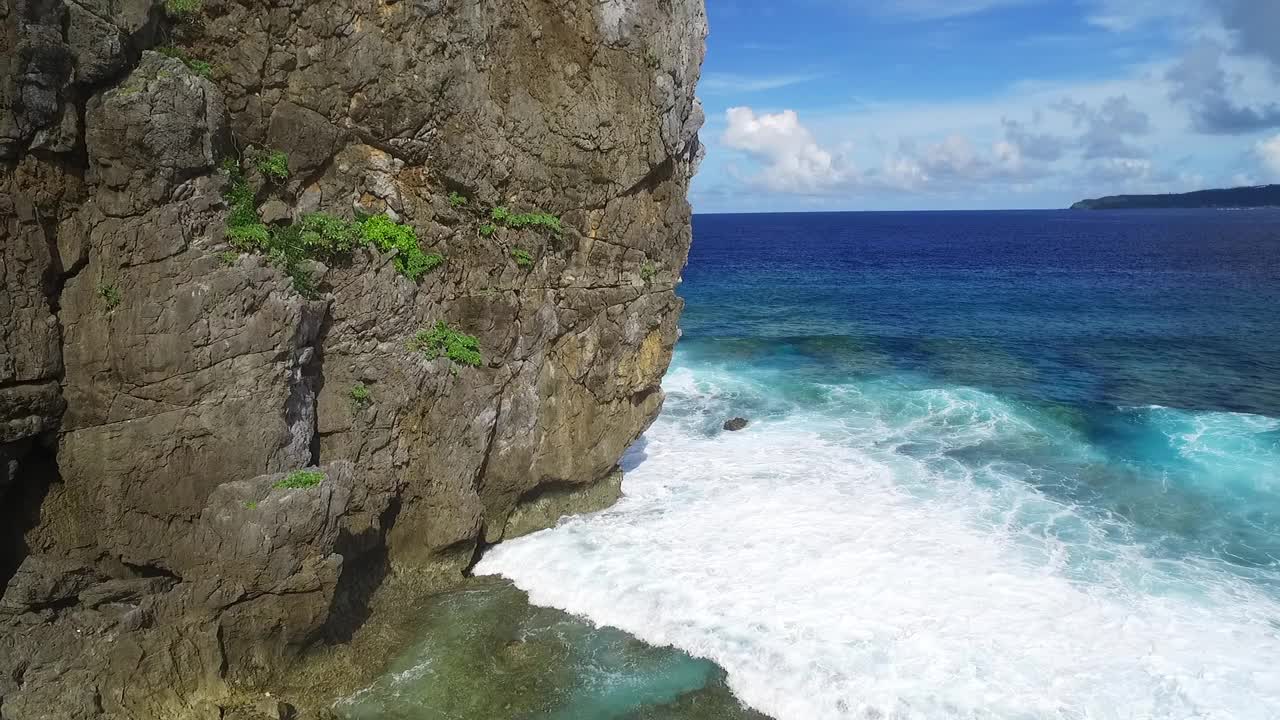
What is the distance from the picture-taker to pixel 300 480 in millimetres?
13320

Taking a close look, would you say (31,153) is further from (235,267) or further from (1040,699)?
(1040,699)

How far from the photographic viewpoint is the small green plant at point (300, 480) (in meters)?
13.2

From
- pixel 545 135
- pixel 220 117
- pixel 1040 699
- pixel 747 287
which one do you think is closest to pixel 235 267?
pixel 220 117

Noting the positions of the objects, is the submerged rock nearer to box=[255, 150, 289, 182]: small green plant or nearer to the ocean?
the ocean

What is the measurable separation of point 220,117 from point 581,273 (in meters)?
7.96

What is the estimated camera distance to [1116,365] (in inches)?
1422

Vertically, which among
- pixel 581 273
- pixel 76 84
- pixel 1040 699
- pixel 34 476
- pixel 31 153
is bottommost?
pixel 1040 699

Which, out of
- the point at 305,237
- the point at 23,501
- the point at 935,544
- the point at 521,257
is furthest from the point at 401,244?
the point at 935,544

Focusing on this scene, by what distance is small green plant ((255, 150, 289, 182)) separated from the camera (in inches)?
562

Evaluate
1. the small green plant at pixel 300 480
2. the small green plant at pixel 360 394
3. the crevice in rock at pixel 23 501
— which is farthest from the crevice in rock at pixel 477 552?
the crevice in rock at pixel 23 501

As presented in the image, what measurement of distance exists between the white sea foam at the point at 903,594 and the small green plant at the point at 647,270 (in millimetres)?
6122

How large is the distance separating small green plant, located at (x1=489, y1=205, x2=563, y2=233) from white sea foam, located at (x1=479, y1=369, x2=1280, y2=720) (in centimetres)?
752

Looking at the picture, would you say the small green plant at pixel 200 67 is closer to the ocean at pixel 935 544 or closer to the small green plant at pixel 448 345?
the small green plant at pixel 448 345

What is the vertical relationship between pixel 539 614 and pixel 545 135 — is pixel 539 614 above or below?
below
